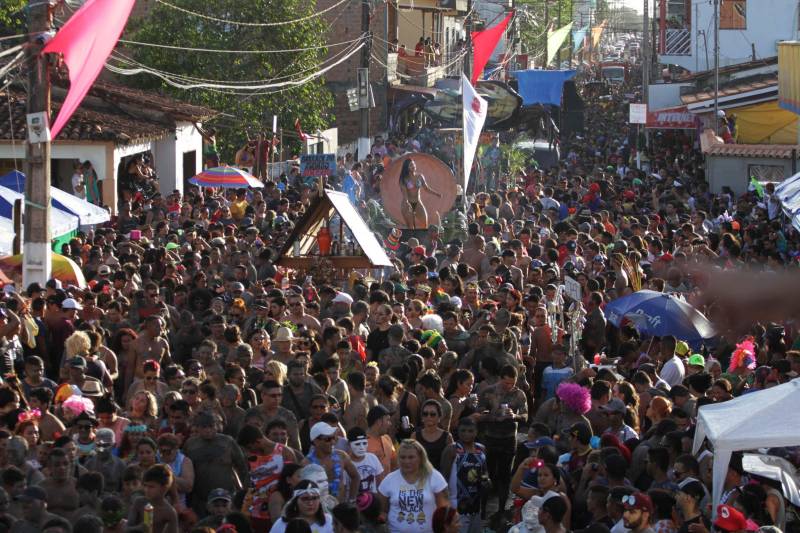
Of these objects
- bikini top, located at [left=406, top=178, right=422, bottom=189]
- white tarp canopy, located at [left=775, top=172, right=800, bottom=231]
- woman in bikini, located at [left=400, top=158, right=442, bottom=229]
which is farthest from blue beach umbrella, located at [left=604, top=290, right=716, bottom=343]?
bikini top, located at [left=406, top=178, right=422, bottom=189]

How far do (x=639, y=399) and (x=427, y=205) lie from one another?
1257 cm

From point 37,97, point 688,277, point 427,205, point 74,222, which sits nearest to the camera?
point 37,97

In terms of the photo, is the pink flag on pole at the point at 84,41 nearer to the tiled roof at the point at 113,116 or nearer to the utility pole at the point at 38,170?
the utility pole at the point at 38,170

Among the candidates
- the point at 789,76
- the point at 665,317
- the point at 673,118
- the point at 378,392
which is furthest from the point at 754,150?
the point at 378,392

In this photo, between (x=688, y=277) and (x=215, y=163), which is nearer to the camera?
(x=688, y=277)

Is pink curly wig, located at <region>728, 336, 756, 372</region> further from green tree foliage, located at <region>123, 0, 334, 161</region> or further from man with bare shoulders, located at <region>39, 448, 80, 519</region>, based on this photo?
green tree foliage, located at <region>123, 0, 334, 161</region>

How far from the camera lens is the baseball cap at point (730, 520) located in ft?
24.5

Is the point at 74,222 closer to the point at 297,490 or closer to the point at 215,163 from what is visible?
the point at 297,490

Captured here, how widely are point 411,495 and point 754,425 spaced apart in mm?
2048

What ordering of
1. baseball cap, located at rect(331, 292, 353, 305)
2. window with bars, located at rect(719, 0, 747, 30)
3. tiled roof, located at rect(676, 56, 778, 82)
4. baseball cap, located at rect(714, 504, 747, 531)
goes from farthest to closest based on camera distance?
window with bars, located at rect(719, 0, 747, 30)
tiled roof, located at rect(676, 56, 778, 82)
baseball cap, located at rect(331, 292, 353, 305)
baseball cap, located at rect(714, 504, 747, 531)

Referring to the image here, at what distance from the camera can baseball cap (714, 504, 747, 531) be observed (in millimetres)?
7461

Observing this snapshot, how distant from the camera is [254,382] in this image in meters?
11.4

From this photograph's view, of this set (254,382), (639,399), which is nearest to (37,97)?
(254,382)

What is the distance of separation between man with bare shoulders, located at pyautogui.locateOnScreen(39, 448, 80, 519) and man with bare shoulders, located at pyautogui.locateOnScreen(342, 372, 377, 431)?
7.91 ft
